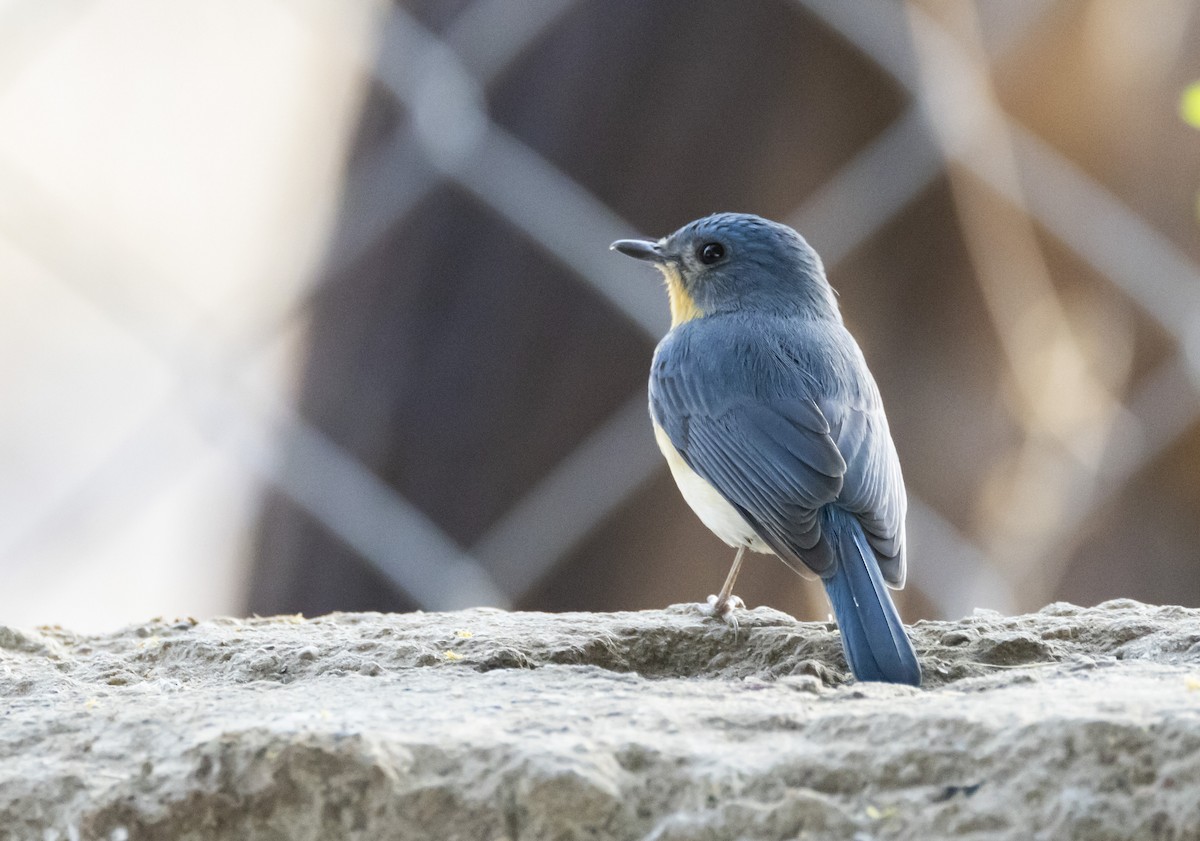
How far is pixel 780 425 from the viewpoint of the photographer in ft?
9.82

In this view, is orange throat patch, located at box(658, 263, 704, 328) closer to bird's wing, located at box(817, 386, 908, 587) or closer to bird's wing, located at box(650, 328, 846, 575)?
bird's wing, located at box(650, 328, 846, 575)

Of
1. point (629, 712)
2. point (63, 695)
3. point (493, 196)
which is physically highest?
point (493, 196)

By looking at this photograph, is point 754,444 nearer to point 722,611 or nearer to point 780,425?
point 780,425

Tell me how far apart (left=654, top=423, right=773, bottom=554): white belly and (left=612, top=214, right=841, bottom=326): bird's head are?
1.65 ft

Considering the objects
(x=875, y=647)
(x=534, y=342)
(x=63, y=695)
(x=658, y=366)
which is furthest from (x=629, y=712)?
(x=534, y=342)

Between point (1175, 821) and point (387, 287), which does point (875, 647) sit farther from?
point (387, 287)

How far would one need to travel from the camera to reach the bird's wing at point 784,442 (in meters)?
2.76

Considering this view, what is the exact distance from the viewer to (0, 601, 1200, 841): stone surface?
5.09ft

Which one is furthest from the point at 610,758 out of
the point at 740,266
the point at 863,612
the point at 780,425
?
the point at 740,266

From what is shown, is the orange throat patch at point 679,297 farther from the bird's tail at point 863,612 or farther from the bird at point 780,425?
the bird's tail at point 863,612

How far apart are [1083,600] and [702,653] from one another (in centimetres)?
264

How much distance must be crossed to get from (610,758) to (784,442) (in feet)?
4.52

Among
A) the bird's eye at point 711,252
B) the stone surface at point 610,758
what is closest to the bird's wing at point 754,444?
the bird's eye at point 711,252

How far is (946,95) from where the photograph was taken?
4613 millimetres
